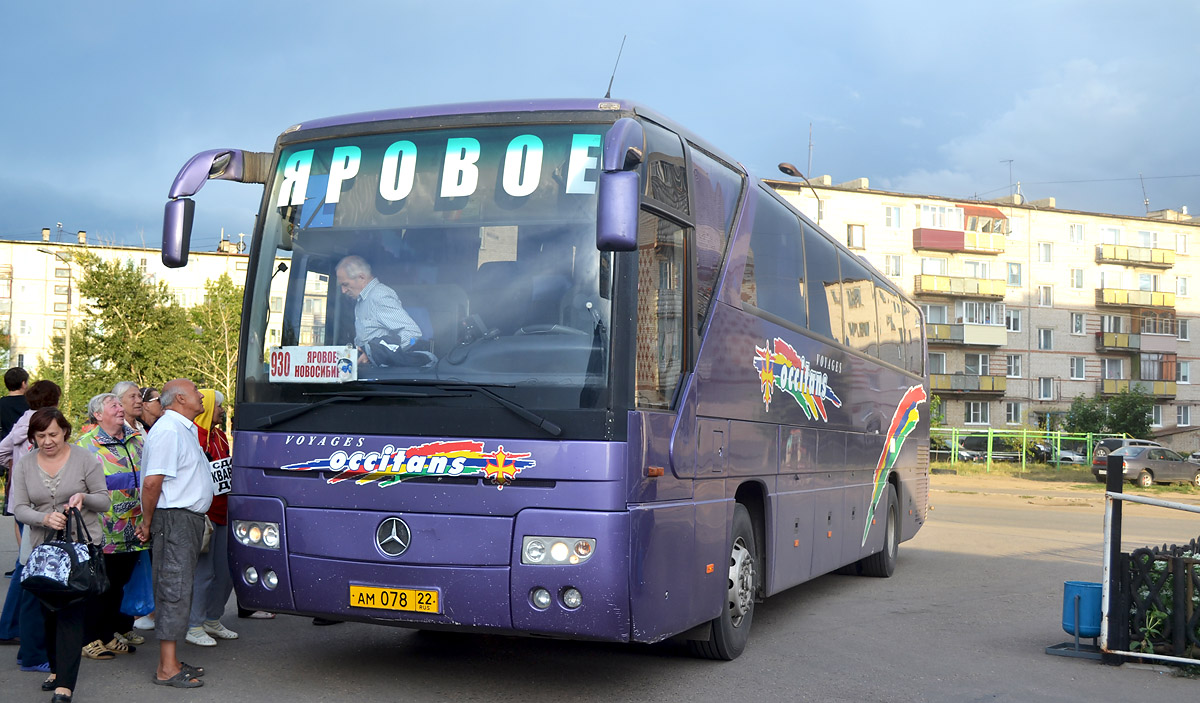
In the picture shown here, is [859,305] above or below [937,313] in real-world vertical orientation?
below

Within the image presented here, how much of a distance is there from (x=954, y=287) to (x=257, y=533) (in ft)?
225

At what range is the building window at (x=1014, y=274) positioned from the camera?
242ft

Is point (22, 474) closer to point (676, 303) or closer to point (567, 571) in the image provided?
point (567, 571)

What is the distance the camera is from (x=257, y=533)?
670 centimetres

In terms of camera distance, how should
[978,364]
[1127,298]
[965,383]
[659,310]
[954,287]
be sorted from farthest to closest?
[1127,298], [978,364], [965,383], [954,287], [659,310]

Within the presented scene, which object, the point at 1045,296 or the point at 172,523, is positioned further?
the point at 1045,296

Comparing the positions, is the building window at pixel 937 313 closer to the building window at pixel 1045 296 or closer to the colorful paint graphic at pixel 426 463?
the building window at pixel 1045 296

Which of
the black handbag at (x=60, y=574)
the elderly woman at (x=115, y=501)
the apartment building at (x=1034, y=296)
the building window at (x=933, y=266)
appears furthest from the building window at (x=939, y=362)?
the black handbag at (x=60, y=574)

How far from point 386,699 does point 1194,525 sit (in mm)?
21930

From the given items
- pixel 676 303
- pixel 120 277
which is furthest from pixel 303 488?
pixel 120 277

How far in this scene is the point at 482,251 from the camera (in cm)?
648

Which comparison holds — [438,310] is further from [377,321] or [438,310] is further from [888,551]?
[888,551]

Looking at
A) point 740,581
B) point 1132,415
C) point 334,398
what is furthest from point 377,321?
point 1132,415

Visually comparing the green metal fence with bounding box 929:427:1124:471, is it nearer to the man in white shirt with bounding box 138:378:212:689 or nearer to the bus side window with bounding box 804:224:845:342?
the bus side window with bounding box 804:224:845:342
